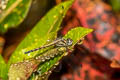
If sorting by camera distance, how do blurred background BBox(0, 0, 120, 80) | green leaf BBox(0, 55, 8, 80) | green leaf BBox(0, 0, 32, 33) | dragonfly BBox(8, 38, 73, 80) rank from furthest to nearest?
blurred background BBox(0, 0, 120, 80)
green leaf BBox(0, 0, 32, 33)
green leaf BBox(0, 55, 8, 80)
dragonfly BBox(8, 38, 73, 80)

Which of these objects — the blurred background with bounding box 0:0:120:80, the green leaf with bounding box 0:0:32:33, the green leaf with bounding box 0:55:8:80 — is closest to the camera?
the green leaf with bounding box 0:55:8:80

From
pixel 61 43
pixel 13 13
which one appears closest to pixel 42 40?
pixel 61 43

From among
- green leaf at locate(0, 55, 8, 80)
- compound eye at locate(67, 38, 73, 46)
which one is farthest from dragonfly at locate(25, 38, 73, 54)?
green leaf at locate(0, 55, 8, 80)

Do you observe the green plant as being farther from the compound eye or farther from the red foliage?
the red foliage

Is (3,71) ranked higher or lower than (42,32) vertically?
lower

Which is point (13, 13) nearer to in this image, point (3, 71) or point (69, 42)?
point (3, 71)
